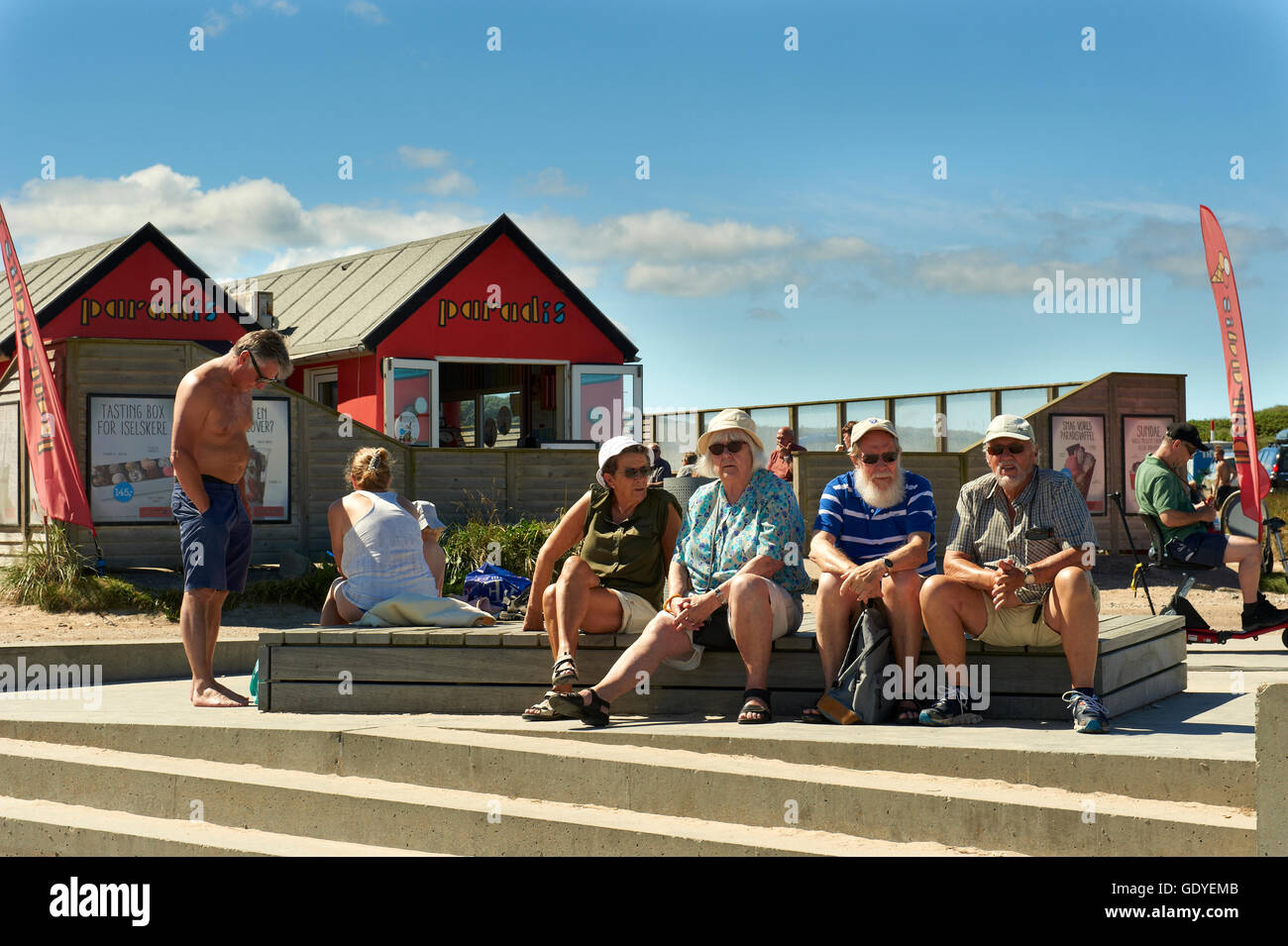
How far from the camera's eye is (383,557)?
7398 mm

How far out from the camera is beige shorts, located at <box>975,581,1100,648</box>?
19.4 feet

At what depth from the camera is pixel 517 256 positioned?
1049 inches

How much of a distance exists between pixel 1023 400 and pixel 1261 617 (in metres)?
11.6

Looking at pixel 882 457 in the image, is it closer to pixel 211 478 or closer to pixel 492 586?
pixel 211 478

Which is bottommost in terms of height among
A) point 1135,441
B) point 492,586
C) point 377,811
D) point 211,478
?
point 377,811

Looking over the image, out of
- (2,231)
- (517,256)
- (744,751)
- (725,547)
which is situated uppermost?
(517,256)

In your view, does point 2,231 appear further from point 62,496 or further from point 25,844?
point 25,844

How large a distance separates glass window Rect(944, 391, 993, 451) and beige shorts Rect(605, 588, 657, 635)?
620 inches

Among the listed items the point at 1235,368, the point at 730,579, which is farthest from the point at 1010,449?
the point at 1235,368

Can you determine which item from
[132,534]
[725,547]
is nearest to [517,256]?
[132,534]

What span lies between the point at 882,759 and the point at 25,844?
3.50 metres

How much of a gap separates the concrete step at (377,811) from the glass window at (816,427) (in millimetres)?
18686

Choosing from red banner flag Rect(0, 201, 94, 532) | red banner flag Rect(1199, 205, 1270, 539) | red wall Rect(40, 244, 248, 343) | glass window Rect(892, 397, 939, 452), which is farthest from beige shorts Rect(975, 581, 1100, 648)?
red wall Rect(40, 244, 248, 343)
